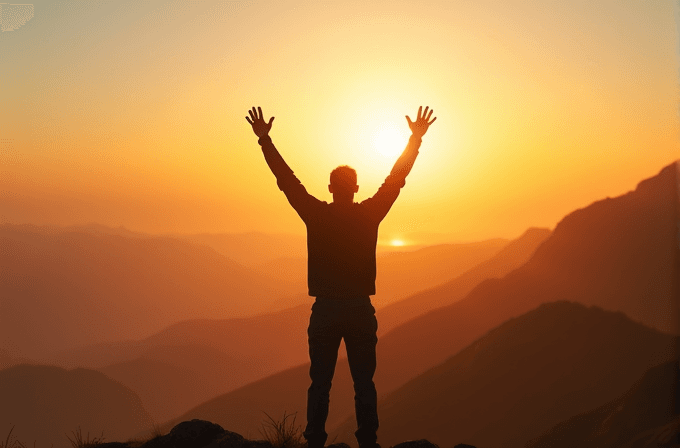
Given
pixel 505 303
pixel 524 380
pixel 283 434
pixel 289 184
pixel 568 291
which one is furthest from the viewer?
pixel 505 303

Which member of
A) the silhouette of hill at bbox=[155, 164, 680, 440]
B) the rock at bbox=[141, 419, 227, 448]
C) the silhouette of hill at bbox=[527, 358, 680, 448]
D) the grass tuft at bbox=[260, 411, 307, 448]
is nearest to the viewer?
the grass tuft at bbox=[260, 411, 307, 448]

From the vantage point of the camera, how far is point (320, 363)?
6090 millimetres

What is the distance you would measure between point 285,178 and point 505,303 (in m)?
180

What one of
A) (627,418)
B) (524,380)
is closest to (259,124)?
(627,418)

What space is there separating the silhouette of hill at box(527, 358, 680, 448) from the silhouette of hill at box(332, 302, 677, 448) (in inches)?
495

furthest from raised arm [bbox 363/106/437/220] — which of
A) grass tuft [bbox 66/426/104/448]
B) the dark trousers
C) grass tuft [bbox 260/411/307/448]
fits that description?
grass tuft [bbox 66/426/104/448]

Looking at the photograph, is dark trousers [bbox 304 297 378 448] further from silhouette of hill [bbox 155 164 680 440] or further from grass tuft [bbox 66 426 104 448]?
silhouette of hill [bbox 155 164 680 440]

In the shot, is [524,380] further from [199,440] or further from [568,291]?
[199,440]

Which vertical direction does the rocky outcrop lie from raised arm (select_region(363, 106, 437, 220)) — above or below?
below

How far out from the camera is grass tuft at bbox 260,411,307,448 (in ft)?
23.2

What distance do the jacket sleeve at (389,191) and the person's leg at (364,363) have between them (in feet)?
3.37

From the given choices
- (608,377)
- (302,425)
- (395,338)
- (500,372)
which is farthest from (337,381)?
(302,425)

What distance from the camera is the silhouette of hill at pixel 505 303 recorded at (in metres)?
161

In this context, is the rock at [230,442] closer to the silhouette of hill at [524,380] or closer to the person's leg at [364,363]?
the person's leg at [364,363]
